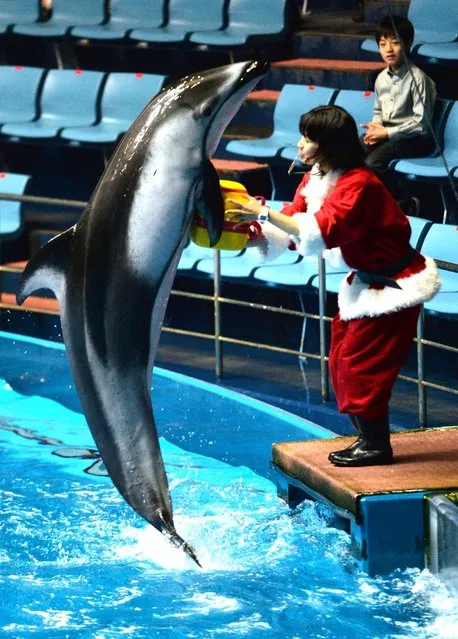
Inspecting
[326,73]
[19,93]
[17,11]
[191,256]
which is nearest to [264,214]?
[191,256]

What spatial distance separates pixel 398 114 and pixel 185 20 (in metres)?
3.08

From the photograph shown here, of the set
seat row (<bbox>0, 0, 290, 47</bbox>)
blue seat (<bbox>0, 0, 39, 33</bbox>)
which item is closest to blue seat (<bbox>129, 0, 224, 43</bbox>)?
seat row (<bbox>0, 0, 290, 47</bbox>)

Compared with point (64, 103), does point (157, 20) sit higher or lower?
higher

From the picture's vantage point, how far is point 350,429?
6.38 m

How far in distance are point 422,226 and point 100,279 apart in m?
3.40

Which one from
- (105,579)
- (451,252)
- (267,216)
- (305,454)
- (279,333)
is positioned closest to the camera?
(267,216)

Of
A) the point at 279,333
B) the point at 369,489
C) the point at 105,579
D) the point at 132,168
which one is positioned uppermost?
the point at 132,168

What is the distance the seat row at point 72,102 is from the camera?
971 cm

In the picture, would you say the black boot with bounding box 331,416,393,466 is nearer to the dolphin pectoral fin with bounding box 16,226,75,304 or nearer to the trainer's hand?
the trainer's hand

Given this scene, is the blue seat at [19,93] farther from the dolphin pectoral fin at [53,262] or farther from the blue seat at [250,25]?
the dolphin pectoral fin at [53,262]

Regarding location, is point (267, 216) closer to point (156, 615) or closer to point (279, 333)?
point (156, 615)

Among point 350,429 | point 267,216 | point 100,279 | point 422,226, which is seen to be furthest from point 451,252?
point 100,279

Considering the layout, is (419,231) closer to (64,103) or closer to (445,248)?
(445,248)

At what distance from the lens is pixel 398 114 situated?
25.9 feet
